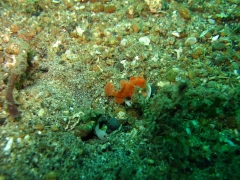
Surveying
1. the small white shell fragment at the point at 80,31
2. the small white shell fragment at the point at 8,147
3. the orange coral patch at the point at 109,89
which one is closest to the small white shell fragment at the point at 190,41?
the orange coral patch at the point at 109,89

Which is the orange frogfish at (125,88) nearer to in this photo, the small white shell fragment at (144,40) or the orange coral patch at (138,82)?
the orange coral patch at (138,82)

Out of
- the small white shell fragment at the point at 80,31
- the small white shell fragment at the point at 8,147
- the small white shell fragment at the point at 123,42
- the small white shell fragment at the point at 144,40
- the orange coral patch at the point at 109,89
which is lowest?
the orange coral patch at the point at 109,89

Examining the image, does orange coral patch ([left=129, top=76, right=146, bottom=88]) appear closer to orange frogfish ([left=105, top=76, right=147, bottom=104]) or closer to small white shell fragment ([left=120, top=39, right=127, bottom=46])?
orange frogfish ([left=105, top=76, right=147, bottom=104])

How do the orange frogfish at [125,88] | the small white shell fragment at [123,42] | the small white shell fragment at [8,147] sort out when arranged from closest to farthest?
the small white shell fragment at [8,147], the orange frogfish at [125,88], the small white shell fragment at [123,42]

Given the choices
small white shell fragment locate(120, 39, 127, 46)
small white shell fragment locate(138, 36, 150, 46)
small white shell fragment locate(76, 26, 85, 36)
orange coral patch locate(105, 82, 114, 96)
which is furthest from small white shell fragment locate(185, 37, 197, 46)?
small white shell fragment locate(76, 26, 85, 36)

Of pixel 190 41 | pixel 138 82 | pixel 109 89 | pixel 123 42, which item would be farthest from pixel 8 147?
pixel 190 41

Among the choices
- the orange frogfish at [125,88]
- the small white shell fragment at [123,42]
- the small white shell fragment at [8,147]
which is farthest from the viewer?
the small white shell fragment at [123,42]

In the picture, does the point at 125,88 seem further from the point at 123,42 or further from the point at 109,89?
the point at 123,42

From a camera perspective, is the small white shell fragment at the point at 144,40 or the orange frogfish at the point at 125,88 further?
the small white shell fragment at the point at 144,40

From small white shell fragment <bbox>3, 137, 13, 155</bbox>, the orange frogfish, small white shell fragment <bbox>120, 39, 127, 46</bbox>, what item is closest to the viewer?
small white shell fragment <bbox>3, 137, 13, 155</bbox>
